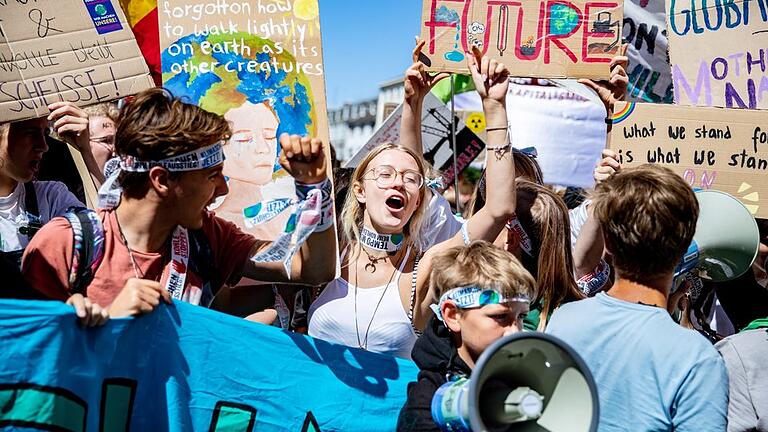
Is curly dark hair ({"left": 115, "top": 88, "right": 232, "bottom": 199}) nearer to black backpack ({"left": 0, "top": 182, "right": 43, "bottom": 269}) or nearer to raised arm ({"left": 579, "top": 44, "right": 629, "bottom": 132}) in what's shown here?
black backpack ({"left": 0, "top": 182, "right": 43, "bottom": 269})

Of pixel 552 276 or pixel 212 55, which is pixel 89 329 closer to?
pixel 212 55

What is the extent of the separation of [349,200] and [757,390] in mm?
1752

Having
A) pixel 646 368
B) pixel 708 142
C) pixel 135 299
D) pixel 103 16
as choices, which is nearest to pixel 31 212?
pixel 103 16

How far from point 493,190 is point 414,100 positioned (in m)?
0.77

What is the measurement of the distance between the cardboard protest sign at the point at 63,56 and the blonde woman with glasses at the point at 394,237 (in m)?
1.00

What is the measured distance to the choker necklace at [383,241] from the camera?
11.4 feet

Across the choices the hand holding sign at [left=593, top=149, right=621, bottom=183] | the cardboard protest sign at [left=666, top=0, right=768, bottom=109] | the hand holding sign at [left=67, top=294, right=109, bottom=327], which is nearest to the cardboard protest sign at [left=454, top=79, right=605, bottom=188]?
the cardboard protest sign at [left=666, top=0, right=768, bottom=109]

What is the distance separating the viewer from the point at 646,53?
5.18 meters

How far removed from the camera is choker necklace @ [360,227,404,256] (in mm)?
3480

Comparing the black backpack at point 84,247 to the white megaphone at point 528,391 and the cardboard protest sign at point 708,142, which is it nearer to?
the white megaphone at point 528,391

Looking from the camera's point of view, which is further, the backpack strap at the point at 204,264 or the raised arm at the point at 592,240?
the raised arm at the point at 592,240

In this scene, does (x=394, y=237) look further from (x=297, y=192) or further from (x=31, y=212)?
(x=31, y=212)

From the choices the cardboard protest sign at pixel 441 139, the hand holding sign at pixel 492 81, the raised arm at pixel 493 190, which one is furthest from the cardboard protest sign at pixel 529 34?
the cardboard protest sign at pixel 441 139

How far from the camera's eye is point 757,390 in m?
2.94
